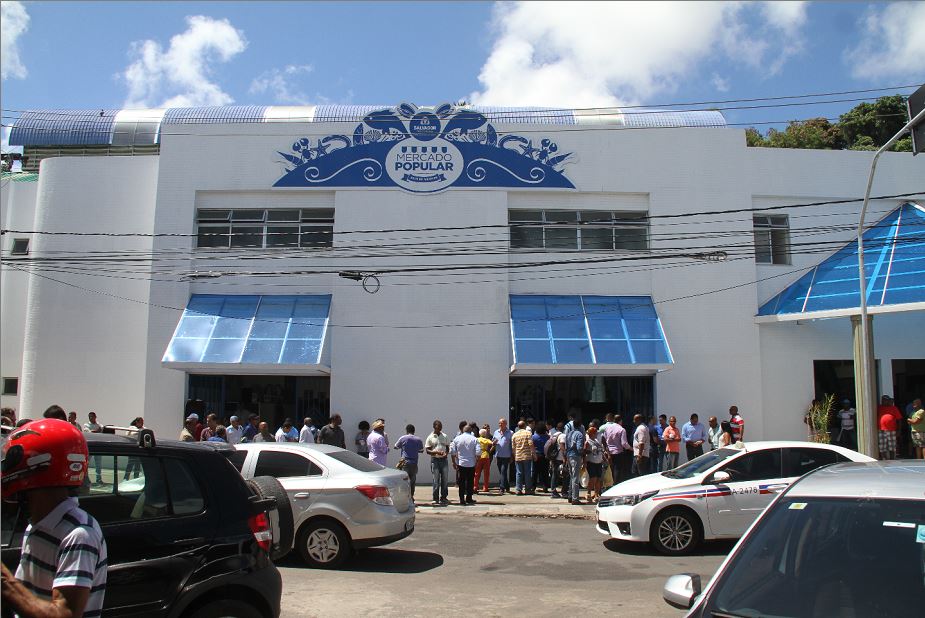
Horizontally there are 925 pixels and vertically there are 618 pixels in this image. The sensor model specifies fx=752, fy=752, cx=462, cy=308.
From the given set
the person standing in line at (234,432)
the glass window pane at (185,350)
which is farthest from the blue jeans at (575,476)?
the glass window pane at (185,350)

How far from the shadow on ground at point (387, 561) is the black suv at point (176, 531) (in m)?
4.44

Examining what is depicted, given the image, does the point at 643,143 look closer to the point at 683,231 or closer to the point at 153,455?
the point at 683,231

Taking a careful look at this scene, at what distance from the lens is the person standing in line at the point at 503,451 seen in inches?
666

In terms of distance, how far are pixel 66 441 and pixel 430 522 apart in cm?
1111

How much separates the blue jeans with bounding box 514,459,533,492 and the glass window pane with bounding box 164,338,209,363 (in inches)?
312

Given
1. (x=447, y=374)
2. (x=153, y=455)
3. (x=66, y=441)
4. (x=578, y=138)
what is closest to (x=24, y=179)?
(x=447, y=374)

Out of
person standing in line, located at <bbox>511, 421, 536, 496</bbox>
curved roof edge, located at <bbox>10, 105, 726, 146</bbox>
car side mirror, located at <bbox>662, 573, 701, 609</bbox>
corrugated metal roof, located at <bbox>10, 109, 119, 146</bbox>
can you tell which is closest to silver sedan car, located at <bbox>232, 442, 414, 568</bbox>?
car side mirror, located at <bbox>662, 573, 701, 609</bbox>

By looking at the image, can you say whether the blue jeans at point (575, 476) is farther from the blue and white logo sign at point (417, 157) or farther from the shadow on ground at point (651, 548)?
the blue and white logo sign at point (417, 157)

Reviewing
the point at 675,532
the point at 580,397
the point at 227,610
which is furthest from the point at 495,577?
the point at 580,397

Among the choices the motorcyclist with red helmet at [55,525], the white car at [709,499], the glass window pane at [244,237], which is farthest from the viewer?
the glass window pane at [244,237]

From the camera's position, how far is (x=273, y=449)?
9.88 meters

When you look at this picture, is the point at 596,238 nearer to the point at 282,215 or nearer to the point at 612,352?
the point at 612,352

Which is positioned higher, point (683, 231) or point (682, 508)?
point (683, 231)

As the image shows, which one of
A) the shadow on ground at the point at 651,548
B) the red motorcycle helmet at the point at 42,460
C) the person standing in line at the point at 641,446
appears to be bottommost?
the shadow on ground at the point at 651,548
